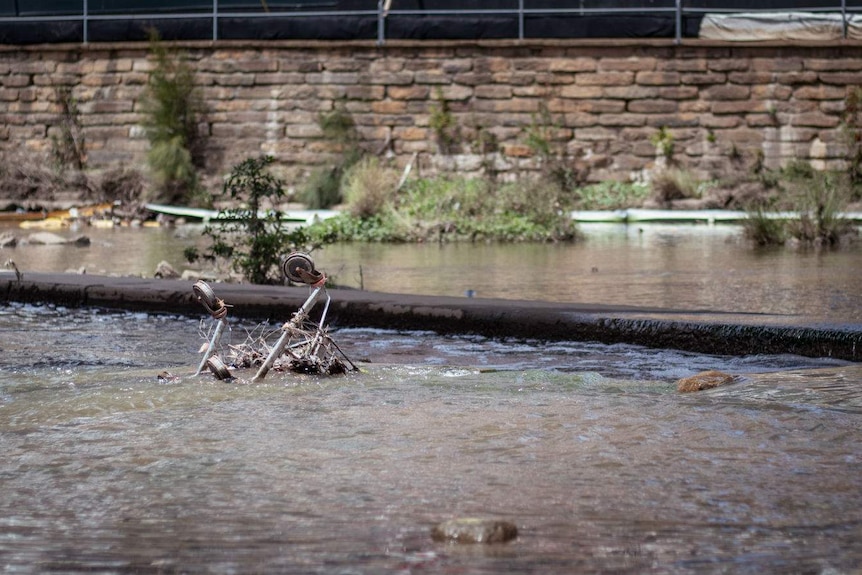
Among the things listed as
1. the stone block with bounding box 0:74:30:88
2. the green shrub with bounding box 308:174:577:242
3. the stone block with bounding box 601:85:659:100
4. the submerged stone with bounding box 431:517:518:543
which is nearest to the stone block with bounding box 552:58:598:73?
the stone block with bounding box 601:85:659:100

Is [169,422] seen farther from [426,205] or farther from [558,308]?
[426,205]

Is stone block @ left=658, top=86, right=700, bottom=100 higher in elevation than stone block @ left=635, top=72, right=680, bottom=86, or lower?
lower

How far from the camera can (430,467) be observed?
3.46 m

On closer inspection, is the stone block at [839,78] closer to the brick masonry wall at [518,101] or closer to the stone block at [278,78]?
the brick masonry wall at [518,101]

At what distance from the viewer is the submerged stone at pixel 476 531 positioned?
275 centimetres

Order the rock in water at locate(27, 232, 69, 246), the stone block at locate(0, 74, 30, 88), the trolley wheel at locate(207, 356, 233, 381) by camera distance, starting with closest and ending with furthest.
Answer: the trolley wheel at locate(207, 356, 233, 381) < the rock in water at locate(27, 232, 69, 246) < the stone block at locate(0, 74, 30, 88)

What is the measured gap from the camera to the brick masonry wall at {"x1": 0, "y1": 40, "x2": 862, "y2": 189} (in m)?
17.9

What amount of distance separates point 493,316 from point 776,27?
13.2 metres

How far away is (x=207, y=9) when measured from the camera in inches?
755

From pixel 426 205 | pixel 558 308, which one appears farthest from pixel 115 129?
pixel 558 308

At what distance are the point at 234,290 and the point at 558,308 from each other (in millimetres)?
1850

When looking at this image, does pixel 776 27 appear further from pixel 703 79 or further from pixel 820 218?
pixel 820 218

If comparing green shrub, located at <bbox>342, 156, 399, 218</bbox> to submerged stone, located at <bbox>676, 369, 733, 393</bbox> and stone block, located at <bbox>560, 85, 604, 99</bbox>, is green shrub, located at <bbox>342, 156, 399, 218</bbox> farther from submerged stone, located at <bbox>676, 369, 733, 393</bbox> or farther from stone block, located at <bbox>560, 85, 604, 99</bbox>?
submerged stone, located at <bbox>676, 369, 733, 393</bbox>

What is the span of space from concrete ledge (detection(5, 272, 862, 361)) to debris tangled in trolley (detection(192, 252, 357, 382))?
1117mm
